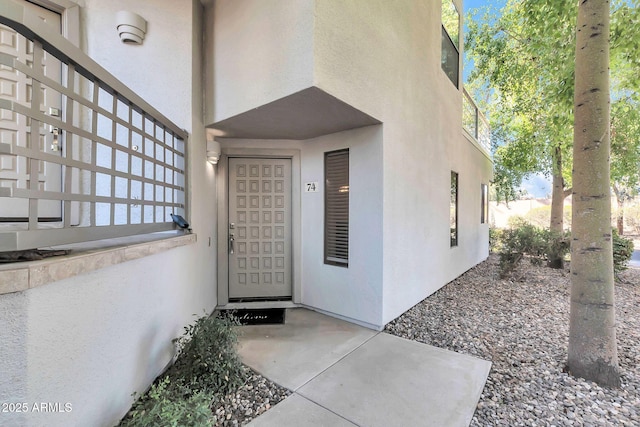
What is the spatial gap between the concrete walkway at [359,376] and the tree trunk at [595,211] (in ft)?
3.00

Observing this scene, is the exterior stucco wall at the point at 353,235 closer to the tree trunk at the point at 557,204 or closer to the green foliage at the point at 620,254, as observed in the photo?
the green foliage at the point at 620,254

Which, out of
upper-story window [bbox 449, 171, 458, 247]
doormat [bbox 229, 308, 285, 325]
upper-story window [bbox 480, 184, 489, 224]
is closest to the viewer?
doormat [bbox 229, 308, 285, 325]

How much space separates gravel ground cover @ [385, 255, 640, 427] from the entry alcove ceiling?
9.19 feet

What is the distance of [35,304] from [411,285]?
418 cm

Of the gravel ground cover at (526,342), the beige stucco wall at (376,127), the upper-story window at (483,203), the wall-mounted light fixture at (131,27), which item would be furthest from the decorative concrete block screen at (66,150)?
the upper-story window at (483,203)

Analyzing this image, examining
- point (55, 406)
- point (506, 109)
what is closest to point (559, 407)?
point (55, 406)

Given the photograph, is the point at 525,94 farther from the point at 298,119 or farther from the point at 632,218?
the point at 632,218

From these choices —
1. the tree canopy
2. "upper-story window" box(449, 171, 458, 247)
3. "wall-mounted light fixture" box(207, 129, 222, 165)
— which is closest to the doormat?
"wall-mounted light fixture" box(207, 129, 222, 165)

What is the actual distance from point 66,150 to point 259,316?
9.73 ft

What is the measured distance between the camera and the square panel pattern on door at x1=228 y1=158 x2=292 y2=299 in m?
4.49

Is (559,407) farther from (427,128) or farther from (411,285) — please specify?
(427,128)

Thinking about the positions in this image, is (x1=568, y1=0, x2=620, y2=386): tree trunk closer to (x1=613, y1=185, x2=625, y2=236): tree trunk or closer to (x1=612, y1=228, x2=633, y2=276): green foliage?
(x1=612, y1=228, x2=633, y2=276): green foliage

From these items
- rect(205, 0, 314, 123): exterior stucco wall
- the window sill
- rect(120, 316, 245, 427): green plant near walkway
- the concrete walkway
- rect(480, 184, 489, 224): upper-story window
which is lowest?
the concrete walkway

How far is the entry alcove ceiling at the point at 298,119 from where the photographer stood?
2902mm
